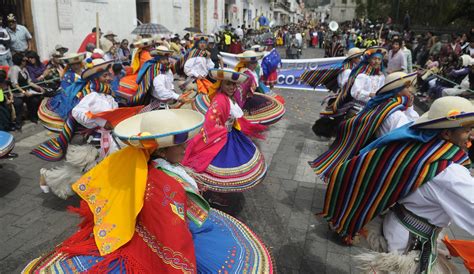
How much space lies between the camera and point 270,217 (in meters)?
4.81

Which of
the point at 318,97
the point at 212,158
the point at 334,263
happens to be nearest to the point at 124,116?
the point at 212,158

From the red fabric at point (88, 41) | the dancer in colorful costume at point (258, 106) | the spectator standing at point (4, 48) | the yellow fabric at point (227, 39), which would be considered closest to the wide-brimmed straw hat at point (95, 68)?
the dancer in colorful costume at point (258, 106)

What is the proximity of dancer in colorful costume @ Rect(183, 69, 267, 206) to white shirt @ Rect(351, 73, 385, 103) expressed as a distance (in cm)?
212

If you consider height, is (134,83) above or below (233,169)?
above

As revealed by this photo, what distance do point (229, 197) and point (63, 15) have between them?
10081 millimetres

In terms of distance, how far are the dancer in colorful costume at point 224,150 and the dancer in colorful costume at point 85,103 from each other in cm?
124

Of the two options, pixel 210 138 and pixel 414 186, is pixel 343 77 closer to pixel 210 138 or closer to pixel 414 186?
pixel 210 138

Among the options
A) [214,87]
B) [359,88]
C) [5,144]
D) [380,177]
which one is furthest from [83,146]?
[359,88]

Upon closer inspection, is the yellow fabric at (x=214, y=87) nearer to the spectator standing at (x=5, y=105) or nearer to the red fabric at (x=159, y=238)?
the red fabric at (x=159, y=238)

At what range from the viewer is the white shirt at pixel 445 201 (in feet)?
7.55

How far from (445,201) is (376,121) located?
185cm

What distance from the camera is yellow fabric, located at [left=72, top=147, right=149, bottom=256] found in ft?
7.50

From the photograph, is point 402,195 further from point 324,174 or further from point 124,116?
point 124,116

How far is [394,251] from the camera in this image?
2699 millimetres
